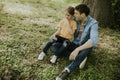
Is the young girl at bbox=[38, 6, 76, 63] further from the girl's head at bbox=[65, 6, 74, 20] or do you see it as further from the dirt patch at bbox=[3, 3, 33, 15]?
the dirt patch at bbox=[3, 3, 33, 15]

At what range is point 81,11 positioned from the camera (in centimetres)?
515

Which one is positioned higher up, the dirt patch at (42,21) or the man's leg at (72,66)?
the dirt patch at (42,21)

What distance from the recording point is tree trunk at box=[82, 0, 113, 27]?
7.55 metres

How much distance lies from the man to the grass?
28 centimetres

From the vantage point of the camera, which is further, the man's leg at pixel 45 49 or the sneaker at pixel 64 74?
the man's leg at pixel 45 49

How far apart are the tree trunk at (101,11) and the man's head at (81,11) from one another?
93.8 inches

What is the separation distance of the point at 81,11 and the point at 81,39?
1.94ft

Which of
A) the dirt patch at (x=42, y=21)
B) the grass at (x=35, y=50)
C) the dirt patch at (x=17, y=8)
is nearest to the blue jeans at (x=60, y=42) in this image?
the grass at (x=35, y=50)

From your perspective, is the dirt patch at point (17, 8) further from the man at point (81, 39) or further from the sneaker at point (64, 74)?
the sneaker at point (64, 74)

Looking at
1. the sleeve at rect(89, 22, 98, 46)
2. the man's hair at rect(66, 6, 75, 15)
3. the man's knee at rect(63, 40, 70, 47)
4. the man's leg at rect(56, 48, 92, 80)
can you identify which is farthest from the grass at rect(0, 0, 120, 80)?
the man's hair at rect(66, 6, 75, 15)

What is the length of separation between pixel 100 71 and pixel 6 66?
6.21ft

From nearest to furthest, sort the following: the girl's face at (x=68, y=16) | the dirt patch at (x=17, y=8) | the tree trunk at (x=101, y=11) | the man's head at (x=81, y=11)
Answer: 1. the man's head at (x=81, y=11)
2. the girl's face at (x=68, y=16)
3. the tree trunk at (x=101, y=11)
4. the dirt patch at (x=17, y=8)

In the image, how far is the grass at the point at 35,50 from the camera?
208 inches

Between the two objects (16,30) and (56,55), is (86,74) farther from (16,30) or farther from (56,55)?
(16,30)
